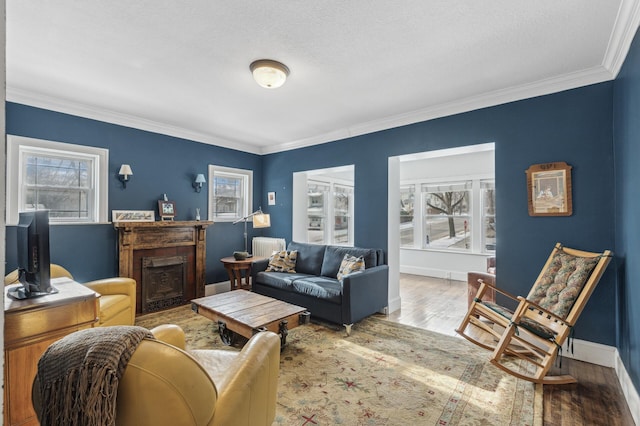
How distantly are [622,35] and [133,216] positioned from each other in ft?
17.2

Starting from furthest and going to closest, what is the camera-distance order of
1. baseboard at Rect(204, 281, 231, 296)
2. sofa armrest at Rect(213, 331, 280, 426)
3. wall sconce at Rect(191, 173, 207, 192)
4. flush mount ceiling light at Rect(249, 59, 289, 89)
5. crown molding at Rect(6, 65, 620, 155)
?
baseboard at Rect(204, 281, 231, 296) → wall sconce at Rect(191, 173, 207, 192) → crown molding at Rect(6, 65, 620, 155) → flush mount ceiling light at Rect(249, 59, 289, 89) → sofa armrest at Rect(213, 331, 280, 426)

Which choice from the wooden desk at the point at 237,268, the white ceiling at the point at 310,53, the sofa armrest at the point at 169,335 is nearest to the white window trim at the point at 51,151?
the white ceiling at the point at 310,53

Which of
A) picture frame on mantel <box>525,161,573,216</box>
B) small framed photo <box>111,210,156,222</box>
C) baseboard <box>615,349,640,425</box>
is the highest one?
picture frame on mantel <box>525,161,573,216</box>

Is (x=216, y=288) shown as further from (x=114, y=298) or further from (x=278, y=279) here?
(x=114, y=298)

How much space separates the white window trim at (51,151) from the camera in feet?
10.6

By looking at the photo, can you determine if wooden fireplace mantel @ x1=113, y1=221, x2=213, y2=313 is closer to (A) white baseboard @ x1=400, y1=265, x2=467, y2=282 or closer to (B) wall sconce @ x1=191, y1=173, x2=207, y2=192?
(B) wall sconce @ x1=191, y1=173, x2=207, y2=192

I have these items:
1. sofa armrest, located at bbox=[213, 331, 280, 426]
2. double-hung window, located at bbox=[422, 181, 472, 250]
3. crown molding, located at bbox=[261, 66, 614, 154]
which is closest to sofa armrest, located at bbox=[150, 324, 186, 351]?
sofa armrest, located at bbox=[213, 331, 280, 426]

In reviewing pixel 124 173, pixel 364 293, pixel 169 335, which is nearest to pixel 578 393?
pixel 364 293

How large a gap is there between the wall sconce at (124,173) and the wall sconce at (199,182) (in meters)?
0.92

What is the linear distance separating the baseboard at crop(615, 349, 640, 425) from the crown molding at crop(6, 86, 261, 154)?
18.0 ft

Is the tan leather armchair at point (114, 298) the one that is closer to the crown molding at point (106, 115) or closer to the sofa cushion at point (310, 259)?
the crown molding at point (106, 115)

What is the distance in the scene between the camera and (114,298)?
10.2 ft

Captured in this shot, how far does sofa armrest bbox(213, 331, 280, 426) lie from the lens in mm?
1262

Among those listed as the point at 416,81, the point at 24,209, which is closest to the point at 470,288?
the point at 416,81
